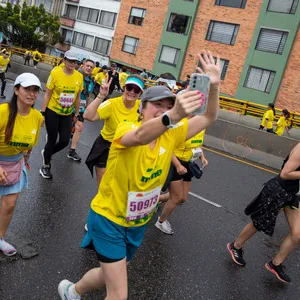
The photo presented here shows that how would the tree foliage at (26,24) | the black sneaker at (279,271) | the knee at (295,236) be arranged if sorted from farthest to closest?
the tree foliage at (26,24), the black sneaker at (279,271), the knee at (295,236)

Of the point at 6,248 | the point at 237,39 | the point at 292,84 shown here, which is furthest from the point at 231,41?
the point at 6,248

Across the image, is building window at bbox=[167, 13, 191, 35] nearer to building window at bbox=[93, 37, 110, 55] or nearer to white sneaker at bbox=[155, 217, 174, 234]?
building window at bbox=[93, 37, 110, 55]

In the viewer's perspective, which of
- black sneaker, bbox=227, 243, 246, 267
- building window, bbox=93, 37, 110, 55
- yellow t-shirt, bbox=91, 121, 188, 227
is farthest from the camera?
building window, bbox=93, 37, 110, 55

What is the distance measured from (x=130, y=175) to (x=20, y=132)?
4.88ft

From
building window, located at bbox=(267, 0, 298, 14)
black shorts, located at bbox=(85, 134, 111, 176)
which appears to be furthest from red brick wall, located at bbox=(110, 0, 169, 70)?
black shorts, located at bbox=(85, 134, 111, 176)

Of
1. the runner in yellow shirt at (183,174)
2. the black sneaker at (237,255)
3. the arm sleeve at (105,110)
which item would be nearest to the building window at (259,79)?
the runner in yellow shirt at (183,174)

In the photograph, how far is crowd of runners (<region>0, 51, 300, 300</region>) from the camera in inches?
87.7

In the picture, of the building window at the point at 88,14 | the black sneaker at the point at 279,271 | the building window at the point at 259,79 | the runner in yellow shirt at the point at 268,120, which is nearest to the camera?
the black sneaker at the point at 279,271

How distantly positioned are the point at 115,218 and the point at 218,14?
102ft

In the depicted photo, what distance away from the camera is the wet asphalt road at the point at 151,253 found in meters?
3.33

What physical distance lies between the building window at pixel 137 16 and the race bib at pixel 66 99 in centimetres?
3272

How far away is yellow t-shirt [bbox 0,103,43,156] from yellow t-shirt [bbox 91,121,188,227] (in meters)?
1.23

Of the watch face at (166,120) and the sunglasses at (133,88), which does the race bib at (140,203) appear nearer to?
the watch face at (166,120)

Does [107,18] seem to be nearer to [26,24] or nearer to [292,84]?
[26,24]
